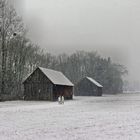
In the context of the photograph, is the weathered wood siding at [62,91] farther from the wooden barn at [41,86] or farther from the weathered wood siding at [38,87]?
the weathered wood siding at [38,87]

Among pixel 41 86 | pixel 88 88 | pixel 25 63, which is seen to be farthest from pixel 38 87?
pixel 88 88

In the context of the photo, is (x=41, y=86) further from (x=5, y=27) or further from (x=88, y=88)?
(x=88, y=88)

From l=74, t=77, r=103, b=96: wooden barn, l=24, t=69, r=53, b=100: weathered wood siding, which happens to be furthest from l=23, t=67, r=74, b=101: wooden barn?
l=74, t=77, r=103, b=96: wooden barn

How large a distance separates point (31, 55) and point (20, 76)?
1004 cm

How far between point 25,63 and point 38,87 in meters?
20.5

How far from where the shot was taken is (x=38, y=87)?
52188 mm

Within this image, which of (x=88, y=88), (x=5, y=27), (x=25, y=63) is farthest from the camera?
(x=88, y=88)

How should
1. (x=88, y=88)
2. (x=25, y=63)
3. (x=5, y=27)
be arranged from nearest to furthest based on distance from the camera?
(x=5, y=27)
(x=25, y=63)
(x=88, y=88)

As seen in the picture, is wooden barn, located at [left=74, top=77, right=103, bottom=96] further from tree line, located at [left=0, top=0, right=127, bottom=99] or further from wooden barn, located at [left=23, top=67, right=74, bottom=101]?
wooden barn, located at [left=23, top=67, right=74, bottom=101]

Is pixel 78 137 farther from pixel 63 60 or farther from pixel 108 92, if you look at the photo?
pixel 63 60

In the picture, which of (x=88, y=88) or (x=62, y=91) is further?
(x=88, y=88)

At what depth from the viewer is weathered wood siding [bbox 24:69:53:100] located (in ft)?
168

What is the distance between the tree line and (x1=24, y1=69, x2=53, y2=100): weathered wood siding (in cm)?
280

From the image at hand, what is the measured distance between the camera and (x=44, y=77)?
52000mm
